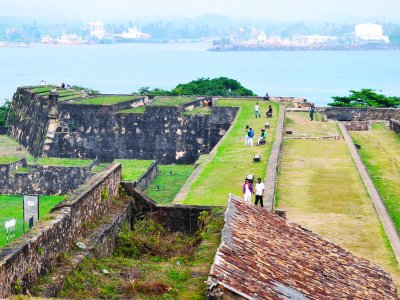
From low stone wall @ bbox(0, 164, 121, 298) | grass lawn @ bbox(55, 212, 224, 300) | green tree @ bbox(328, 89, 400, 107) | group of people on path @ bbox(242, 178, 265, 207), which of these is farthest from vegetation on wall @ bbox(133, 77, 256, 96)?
grass lawn @ bbox(55, 212, 224, 300)

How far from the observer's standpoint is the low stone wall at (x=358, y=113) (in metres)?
42.1

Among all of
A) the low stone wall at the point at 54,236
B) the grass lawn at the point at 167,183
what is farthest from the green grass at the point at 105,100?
the low stone wall at the point at 54,236

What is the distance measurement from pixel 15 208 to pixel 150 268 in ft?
52.7

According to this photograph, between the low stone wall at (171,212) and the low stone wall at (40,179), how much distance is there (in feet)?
47.9

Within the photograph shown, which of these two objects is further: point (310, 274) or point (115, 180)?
point (115, 180)

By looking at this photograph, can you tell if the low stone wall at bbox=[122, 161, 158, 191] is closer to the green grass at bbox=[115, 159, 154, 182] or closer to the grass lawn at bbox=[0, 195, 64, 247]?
the green grass at bbox=[115, 159, 154, 182]

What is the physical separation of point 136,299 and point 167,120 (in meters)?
26.7

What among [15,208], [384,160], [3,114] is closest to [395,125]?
[384,160]

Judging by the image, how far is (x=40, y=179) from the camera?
31.6 meters

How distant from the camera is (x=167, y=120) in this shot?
37.3 meters

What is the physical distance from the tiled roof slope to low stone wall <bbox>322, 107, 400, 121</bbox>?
89.9ft

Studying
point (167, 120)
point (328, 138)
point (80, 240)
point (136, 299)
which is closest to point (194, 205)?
point (80, 240)

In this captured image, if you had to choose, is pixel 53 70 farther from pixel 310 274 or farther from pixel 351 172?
pixel 310 274

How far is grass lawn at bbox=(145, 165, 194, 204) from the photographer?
88.9ft
